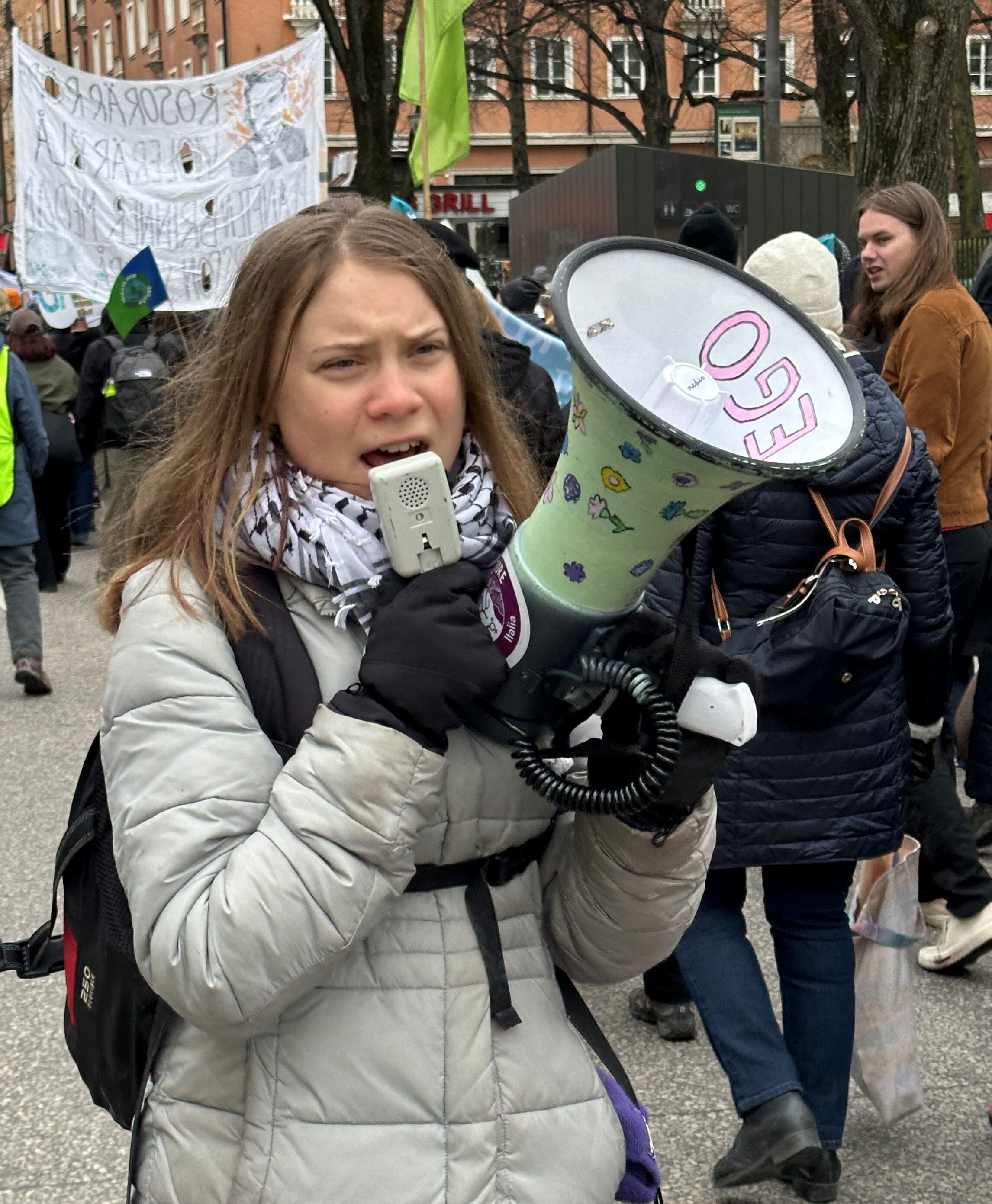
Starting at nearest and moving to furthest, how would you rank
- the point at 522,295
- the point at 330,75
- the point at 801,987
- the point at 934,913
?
the point at 801,987, the point at 934,913, the point at 522,295, the point at 330,75

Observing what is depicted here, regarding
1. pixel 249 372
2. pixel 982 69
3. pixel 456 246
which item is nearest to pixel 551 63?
pixel 982 69

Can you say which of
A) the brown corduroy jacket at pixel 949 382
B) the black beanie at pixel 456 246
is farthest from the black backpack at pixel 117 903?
the brown corduroy jacket at pixel 949 382

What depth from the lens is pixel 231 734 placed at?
146 centimetres

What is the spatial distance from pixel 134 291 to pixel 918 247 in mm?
5385

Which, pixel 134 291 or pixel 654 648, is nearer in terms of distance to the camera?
pixel 654 648

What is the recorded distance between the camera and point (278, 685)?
1527mm

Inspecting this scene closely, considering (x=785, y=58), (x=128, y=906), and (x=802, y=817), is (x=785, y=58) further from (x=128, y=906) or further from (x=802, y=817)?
(x=128, y=906)

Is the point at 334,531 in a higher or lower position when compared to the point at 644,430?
lower

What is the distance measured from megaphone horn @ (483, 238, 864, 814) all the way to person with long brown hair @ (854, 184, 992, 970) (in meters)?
2.83

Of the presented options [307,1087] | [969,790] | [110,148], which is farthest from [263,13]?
[307,1087]

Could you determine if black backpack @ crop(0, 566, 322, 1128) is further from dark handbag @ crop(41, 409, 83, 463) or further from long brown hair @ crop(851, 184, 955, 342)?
dark handbag @ crop(41, 409, 83, 463)

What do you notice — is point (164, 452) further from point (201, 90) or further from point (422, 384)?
point (201, 90)

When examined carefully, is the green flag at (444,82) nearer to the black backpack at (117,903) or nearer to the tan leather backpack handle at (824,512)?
the tan leather backpack handle at (824,512)

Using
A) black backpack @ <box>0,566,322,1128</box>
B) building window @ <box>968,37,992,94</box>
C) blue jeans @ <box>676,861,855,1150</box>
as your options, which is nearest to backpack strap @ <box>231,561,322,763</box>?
black backpack @ <box>0,566,322,1128</box>
